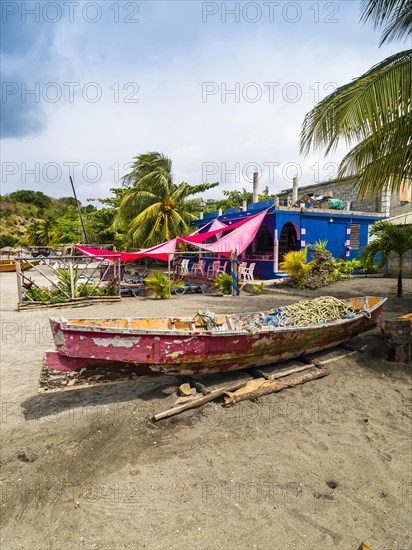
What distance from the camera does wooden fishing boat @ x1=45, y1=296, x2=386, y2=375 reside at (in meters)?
4.45

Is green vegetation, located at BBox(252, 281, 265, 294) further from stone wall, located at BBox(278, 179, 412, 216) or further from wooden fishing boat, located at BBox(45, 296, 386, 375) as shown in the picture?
wooden fishing boat, located at BBox(45, 296, 386, 375)

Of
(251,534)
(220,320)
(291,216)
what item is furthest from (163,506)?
(291,216)

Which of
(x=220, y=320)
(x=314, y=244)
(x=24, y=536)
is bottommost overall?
(x=24, y=536)

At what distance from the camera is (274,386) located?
521 cm

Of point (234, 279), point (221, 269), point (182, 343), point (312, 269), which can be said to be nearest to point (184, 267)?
point (221, 269)

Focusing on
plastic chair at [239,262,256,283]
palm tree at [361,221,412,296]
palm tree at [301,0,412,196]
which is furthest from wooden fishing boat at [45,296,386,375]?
plastic chair at [239,262,256,283]

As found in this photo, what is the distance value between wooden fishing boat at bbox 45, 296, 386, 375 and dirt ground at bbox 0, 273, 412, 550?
0.66 metres

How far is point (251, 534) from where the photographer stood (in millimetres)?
2795

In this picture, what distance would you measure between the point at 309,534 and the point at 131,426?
239 centimetres

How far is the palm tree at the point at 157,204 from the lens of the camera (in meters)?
20.8

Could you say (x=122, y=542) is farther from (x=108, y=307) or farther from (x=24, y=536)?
(x=108, y=307)

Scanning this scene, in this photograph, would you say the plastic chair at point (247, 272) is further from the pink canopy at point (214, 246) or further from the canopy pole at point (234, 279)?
the pink canopy at point (214, 246)

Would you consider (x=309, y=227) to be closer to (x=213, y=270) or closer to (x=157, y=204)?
(x=213, y=270)

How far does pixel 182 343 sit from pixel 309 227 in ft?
43.5
